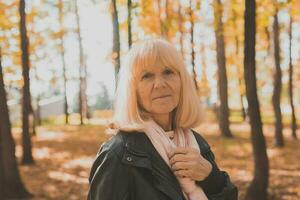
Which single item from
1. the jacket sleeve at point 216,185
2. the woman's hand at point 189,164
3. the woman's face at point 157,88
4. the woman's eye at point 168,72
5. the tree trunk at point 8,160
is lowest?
the tree trunk at point 8,160

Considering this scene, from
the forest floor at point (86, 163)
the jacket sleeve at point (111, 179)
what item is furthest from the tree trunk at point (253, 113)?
the jacket sleeve at point (111, 179)

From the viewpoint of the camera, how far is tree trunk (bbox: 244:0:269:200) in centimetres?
848

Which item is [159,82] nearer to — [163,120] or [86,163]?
[163,120]

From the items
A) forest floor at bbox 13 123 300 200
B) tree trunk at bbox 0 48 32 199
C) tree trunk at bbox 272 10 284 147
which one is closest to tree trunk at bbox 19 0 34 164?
forest floor at bbox 13 123 300 200

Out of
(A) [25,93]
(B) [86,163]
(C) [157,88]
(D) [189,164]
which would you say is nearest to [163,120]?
(C) [157,88]

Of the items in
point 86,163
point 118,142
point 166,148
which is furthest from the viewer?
point 86,163

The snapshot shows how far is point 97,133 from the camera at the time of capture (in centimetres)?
2139

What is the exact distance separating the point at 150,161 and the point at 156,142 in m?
0.12

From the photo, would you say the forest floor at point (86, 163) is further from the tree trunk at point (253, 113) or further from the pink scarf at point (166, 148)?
the pink scarf at point (166, 148)

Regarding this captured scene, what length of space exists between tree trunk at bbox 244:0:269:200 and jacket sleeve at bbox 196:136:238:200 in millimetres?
6272

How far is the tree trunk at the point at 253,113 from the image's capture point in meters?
8.48

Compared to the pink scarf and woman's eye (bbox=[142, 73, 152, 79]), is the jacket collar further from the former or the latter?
woman's eye (bbox=[142, 73, 152, 79])

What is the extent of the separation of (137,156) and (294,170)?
10.8 metres

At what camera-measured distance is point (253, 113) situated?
8828mm
